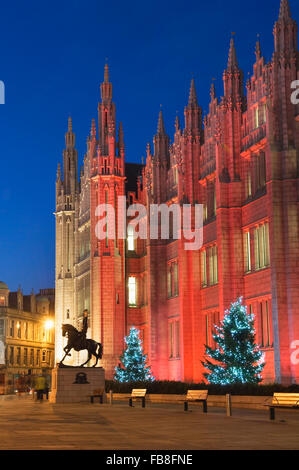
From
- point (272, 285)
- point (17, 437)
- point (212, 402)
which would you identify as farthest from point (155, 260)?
point (17, 437)

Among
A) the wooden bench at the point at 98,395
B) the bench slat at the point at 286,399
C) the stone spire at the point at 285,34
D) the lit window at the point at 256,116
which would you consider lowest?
the wooden bench at the point at 98,395

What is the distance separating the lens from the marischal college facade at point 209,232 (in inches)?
1521

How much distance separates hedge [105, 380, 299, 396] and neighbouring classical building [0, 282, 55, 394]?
40.1 m

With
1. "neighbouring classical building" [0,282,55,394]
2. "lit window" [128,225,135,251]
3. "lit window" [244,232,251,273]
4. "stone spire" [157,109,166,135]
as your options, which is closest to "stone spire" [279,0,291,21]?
"lit window" [244,232,251,273]

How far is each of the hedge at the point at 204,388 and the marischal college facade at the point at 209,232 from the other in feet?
15.8

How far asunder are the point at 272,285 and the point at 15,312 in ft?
213

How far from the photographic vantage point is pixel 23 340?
99750 millimetres

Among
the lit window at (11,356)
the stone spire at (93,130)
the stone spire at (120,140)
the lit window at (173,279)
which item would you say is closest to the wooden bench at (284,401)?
the lit window at (173,279)

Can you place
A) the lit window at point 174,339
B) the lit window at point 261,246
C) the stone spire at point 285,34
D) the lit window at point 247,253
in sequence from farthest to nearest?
the lit window at point 174,339, the lit window at point 247,253, the lit window at point 261,246, the stone spire at point 285,34

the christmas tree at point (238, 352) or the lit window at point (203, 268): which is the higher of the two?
the lit window at point (203, 268)

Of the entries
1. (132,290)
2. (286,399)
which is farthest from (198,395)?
(132,290)

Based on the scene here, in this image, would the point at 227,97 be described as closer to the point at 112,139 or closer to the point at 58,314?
the point at 112,139

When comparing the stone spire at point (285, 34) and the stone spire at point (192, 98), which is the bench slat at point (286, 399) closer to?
the stone spire at point (285, 34)

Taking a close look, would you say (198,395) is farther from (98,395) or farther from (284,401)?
(98,395)
